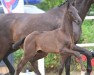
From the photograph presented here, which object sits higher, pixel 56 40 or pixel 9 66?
pixel 56 40

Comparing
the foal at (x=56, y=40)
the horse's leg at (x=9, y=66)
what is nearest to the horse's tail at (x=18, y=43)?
the foal at (x=56, y=40)

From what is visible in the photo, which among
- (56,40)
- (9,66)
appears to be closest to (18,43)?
(56,40)

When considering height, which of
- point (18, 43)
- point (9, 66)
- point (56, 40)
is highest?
point (56, 40)

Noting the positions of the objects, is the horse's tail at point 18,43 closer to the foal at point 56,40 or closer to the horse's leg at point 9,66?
the foal at point 56,40

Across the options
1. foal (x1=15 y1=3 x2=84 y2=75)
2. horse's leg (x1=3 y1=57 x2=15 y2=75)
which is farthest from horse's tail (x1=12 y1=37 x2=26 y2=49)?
horse's leg (x1=3 y1=57 x2=15 y2=75)

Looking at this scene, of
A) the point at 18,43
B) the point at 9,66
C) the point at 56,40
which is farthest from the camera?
the point at 9,66

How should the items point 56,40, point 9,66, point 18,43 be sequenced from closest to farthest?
point 56,40 → point 18,43 → point 9,66

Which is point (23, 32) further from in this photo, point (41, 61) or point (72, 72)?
point (72, 72)

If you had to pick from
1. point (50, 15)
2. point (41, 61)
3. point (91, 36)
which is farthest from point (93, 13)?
point (50, 15)

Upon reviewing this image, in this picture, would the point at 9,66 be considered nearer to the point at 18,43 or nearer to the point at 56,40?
the point at 18,43

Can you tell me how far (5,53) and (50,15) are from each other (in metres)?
1.28

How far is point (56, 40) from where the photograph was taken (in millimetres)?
7008

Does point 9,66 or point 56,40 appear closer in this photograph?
point 56,40

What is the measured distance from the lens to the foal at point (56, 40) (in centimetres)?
687
